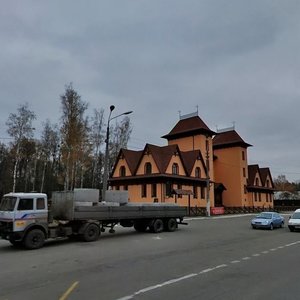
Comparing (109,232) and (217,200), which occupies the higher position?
(217,200)

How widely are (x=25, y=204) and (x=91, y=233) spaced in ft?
12.8

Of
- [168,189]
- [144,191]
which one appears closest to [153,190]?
[144,191]

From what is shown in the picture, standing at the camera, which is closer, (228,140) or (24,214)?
(24,214)

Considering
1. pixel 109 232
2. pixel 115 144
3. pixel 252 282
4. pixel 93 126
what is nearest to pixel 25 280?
pixel 252 282

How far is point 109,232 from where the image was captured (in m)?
23.1

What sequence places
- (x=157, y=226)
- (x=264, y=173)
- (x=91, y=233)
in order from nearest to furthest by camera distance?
(x=91, y=233) → (x=157, y=226) → (x=264, y=173)

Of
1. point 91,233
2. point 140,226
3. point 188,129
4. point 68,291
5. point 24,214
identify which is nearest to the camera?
point 68,291

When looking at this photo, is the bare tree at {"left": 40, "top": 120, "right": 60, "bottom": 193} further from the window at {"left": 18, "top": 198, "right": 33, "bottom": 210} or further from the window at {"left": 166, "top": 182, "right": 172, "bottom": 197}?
the window at {"left": 18, "top": 198, "right": 33, "bottom": 210}

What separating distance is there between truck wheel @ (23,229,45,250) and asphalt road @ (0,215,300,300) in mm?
479

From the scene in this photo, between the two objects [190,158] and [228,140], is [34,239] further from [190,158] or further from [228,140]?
[228,140]

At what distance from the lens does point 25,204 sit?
55.5 feet

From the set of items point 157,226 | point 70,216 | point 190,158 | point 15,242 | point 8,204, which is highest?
point 190,158

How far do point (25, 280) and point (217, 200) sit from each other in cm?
6193

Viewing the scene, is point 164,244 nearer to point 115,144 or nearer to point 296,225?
point 296,225
